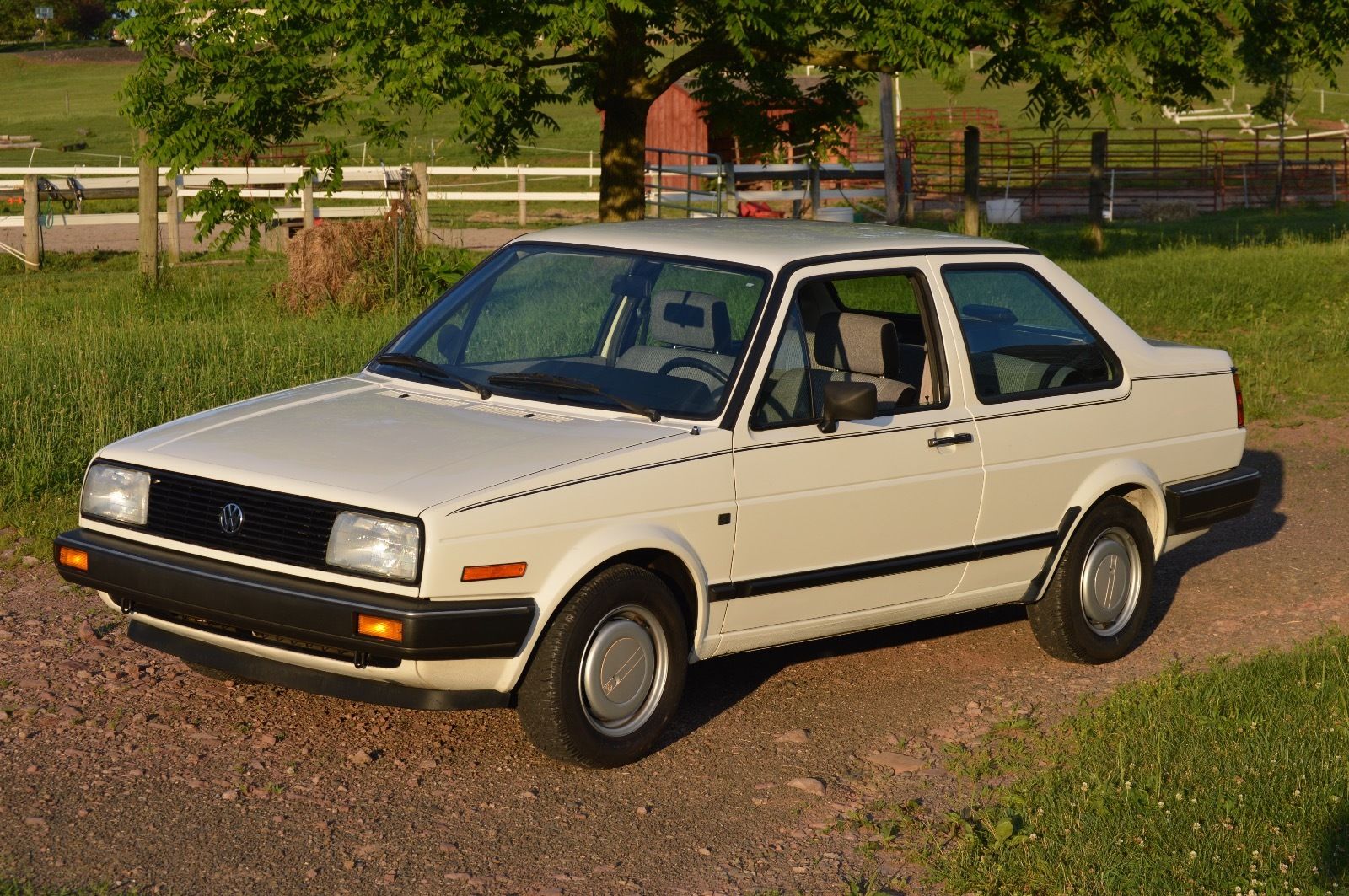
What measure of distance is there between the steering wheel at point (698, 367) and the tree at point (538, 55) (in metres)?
6.62

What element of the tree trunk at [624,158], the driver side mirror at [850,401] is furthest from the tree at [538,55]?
the driver side mirror at [850,401]

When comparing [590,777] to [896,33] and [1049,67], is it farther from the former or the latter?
[1049,67]

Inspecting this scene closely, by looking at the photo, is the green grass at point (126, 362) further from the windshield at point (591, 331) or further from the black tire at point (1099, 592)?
the black tire at point (1099, 592)

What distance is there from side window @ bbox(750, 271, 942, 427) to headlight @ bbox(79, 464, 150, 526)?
78.0 inches

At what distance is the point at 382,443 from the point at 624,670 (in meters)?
1.04

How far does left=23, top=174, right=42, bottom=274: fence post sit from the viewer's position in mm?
20703

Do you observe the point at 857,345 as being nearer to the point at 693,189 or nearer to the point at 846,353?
the point at 846,353

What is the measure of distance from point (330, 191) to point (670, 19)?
3292 mm

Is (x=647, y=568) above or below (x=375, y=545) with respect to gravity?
below

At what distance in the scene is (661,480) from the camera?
213 inches

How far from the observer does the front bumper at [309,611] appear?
4.90 meters

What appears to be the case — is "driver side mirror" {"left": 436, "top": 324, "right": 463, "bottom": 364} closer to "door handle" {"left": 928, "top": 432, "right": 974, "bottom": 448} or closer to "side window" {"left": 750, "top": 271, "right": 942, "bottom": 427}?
"side window" {"left": 750, "top": 271, "right": 942, "bottom": 427}

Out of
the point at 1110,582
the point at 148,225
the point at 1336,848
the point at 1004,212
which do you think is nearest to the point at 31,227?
the point at 148,225

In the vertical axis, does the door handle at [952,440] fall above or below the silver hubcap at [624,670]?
above
